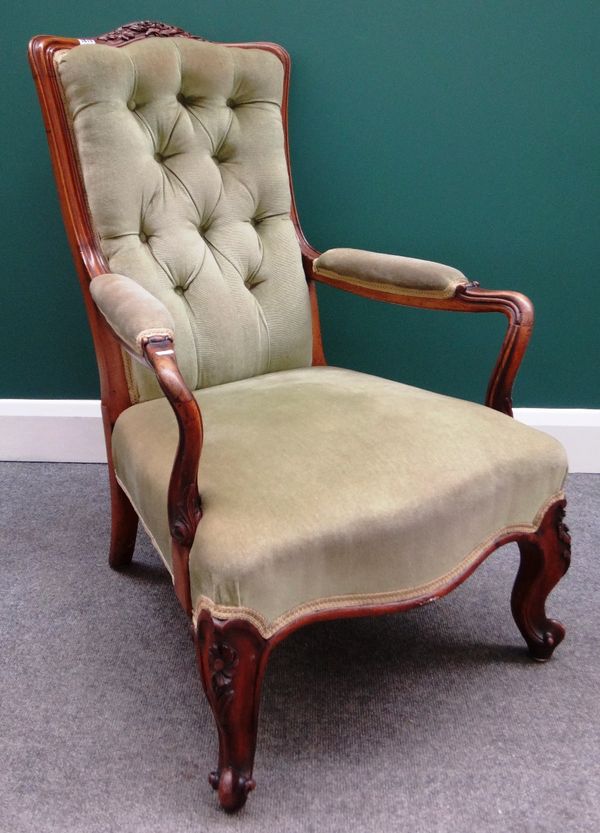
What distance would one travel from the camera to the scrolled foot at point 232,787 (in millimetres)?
1032

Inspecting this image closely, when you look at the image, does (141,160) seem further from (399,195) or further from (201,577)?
(201,577)

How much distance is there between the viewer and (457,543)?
1106 millimetres

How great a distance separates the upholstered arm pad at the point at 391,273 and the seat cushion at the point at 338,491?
20cm

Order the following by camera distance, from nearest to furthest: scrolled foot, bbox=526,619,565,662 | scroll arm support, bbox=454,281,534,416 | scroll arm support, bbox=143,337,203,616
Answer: scroll arm support, bbox=143,337,203,616
scroll arm support, bbox=454,281,534,416
scrolled foot, bbox=526,619,565,662

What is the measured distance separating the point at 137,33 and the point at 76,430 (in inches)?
40.3

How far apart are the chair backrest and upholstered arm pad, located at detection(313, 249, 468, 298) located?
0.30 feet

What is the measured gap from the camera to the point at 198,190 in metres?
1.47

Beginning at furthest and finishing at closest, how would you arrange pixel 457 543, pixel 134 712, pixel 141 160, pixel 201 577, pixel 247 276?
pixel 247 276 → pixel 141 160 → pixel 134 712 → pixel 457 543 → pixel 201 577

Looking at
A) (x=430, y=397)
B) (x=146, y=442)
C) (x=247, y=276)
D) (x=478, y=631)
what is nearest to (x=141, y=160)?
(x=247, y=276)

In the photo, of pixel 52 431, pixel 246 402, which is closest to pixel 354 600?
pixel 246 402

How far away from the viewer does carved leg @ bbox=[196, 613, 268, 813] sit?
965 mm

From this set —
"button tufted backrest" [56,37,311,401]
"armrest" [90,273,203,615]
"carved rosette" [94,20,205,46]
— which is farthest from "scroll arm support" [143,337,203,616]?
"carved rosette" [94,20,205,46]

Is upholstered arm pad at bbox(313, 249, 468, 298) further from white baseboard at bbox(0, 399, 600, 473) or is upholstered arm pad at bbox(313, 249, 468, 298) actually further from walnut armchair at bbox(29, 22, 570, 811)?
white baseboard at bbox(0, 399, 600, 473)

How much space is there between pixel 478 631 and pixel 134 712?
2.11 feet
